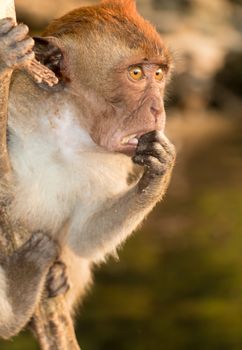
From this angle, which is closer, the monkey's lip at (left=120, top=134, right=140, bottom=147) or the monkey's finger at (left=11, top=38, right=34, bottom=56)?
the monkey's finger at (left=11, top=38, right=34, bottom=56)

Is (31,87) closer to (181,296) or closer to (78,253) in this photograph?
(78,253)

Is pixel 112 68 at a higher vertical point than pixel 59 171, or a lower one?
higher

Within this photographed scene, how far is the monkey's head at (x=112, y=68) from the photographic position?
519cm

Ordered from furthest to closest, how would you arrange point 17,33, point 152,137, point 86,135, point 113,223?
point 113,223, point 86,135, point 152,137, point 17,33

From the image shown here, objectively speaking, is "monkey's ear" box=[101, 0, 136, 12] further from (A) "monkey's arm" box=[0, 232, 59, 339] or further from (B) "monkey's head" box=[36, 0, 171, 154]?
(A) "monkey's arm" box=[0, 232, 59, 339]

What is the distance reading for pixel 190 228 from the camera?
40.2 ft

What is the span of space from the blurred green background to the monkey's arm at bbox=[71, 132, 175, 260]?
93 centimetres

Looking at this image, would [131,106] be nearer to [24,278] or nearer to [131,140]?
[131,140]

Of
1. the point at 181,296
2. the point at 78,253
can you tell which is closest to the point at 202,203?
the point at 181,296

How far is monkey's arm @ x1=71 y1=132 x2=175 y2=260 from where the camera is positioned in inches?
203

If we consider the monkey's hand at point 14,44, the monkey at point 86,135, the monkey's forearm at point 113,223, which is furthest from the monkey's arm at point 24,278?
the monkey's hand at point 14,44

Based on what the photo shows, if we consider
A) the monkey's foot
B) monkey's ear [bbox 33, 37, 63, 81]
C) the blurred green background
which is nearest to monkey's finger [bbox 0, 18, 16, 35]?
monkey's ear [bbox 33, 37, 63, 81]

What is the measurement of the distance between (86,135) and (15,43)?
119cm

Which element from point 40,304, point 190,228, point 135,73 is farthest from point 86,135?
point 190,228
